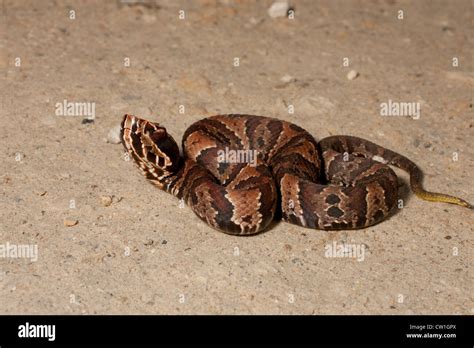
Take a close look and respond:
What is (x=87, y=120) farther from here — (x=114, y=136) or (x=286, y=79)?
(x=286, y=79)

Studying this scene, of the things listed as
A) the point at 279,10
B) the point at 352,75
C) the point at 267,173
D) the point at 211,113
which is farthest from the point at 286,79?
the point at 267,173

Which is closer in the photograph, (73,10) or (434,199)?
(434,199)

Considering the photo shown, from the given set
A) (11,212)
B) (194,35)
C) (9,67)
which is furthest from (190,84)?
(11,212)

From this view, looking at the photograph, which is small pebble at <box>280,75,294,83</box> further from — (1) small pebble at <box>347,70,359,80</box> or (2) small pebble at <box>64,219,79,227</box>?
(2) small pebble at <box>64,219,79,227</box>

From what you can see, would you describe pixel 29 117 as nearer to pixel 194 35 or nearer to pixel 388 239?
pixel 194 35

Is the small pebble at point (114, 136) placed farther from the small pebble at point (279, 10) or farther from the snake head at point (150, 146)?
the small pebble at point (279, 10)
